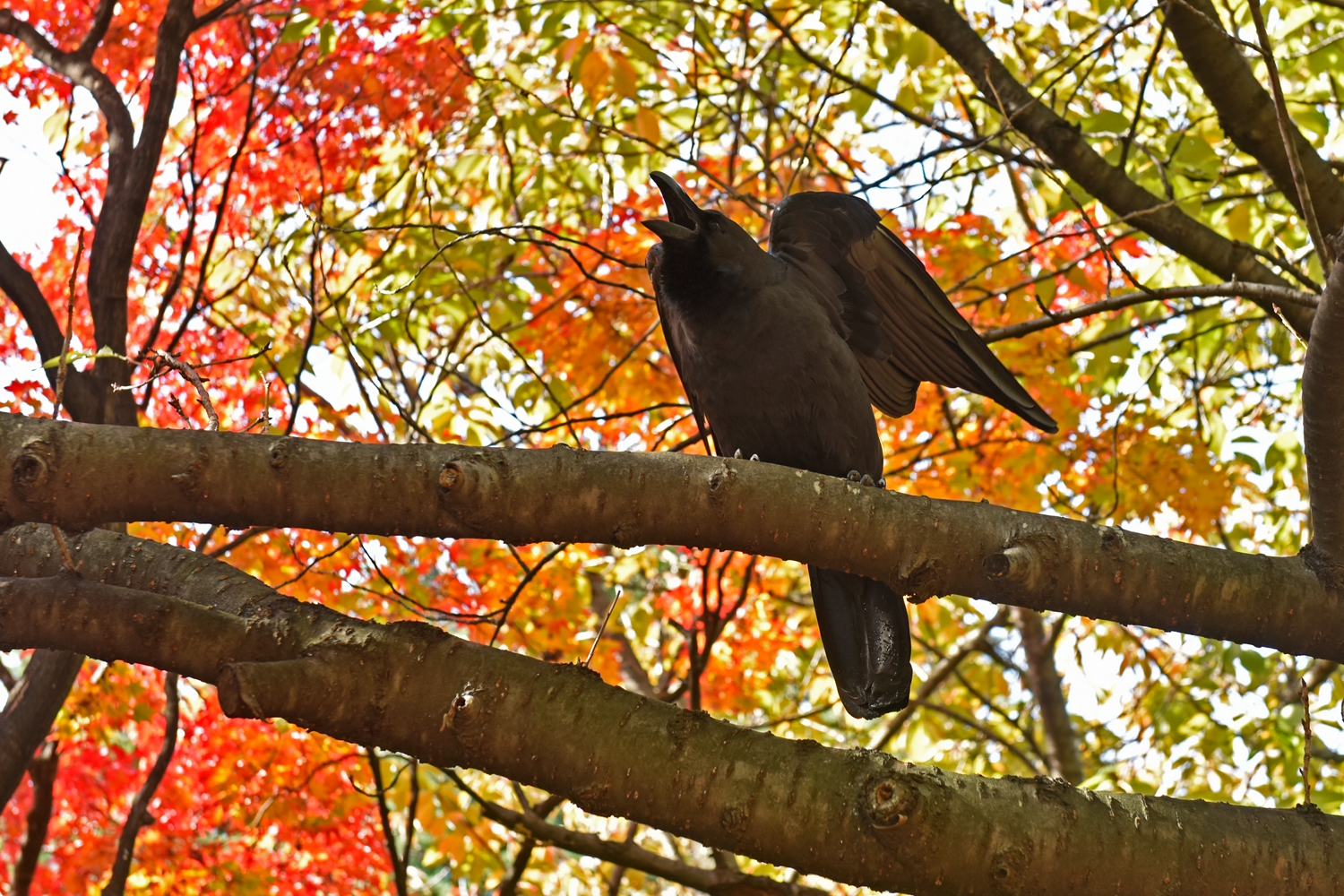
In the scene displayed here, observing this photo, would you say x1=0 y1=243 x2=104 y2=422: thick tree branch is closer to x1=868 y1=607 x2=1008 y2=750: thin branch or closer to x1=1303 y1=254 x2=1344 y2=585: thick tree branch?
x1=1303 y1=254 x2=1344 y2=585: thick tree branch

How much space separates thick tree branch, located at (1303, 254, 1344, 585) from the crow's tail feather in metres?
1.09

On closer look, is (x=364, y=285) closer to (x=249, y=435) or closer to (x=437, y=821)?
(x=437, y=821)

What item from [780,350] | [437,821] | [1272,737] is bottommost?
[437,821]

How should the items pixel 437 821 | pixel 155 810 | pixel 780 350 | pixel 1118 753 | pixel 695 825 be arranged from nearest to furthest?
pixel 695 825
pixel 780 350
pixel 437 821
pixel 155 810
pixel 1118 753

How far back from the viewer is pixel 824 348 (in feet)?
9.84

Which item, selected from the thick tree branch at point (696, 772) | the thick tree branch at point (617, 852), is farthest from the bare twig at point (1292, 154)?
the thick tree branch at point (617, 852)

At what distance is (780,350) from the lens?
118 inches

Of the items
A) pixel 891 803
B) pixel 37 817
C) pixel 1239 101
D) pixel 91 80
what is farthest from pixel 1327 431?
pixel 37 817

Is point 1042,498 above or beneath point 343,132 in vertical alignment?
beneath

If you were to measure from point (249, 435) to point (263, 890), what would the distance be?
386 cm

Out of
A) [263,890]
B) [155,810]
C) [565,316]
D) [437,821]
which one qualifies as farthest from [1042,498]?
[155,810]

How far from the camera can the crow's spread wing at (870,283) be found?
3.25 metres

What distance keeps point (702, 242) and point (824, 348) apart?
1.67 ft

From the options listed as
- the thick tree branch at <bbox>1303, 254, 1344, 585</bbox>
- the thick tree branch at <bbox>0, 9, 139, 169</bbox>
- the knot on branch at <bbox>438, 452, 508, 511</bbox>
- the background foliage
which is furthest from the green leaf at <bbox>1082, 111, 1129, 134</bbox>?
the thick tree branch at <bbox>0, 9, 139, 169</bbox>
